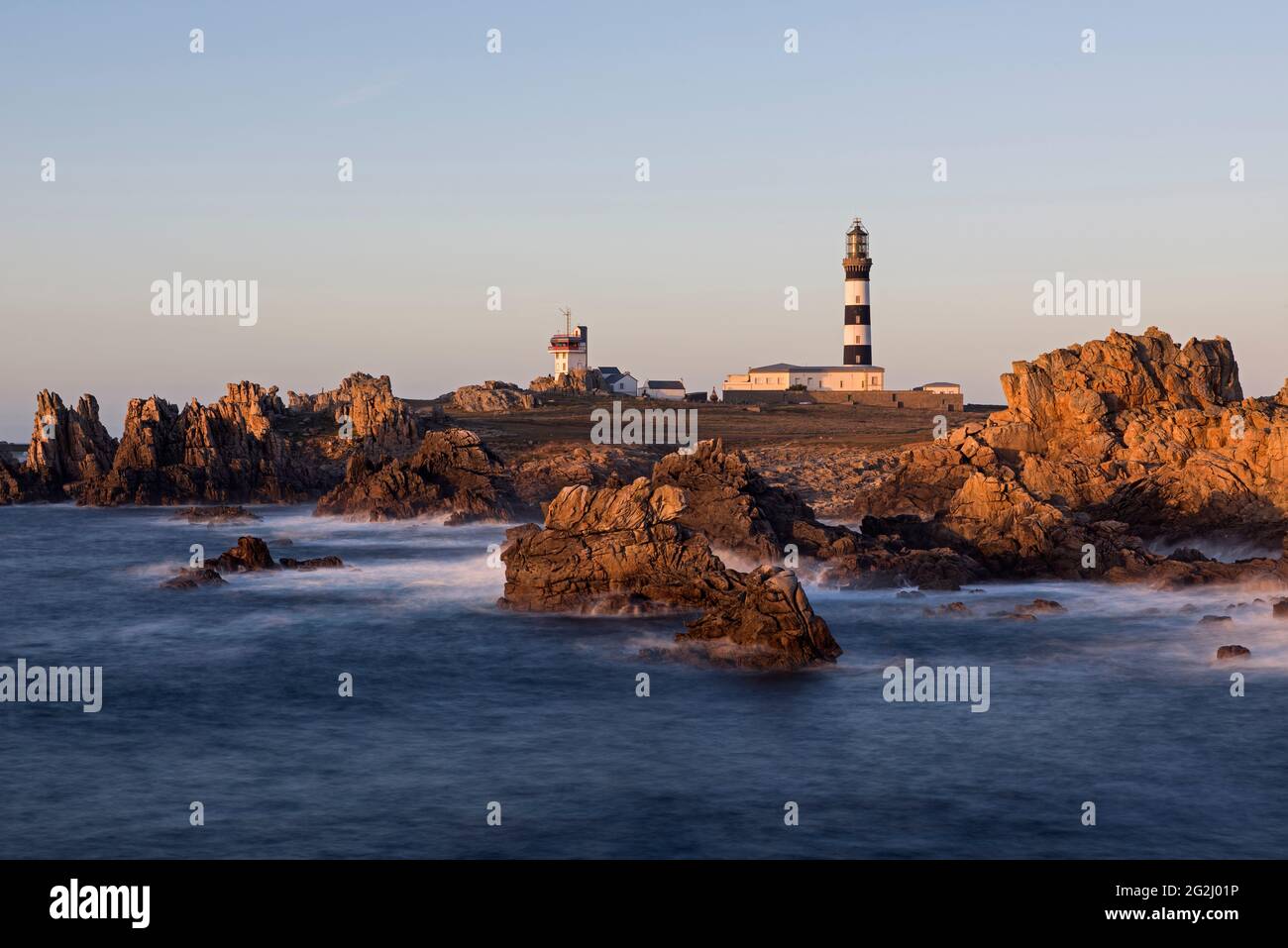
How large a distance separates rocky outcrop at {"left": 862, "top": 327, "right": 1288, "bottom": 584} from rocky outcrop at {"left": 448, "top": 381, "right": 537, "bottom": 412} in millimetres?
83773

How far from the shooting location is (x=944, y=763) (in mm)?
27281

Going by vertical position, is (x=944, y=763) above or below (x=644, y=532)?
below

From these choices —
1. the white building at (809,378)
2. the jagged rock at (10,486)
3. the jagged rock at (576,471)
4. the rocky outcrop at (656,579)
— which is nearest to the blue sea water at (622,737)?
the rocky outcrop at (656,579)

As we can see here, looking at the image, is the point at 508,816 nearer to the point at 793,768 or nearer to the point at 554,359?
the point at 793,768

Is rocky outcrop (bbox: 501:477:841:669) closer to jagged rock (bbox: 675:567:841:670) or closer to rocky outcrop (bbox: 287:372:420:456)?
jagged rock (bbox: 675:567:841:670)

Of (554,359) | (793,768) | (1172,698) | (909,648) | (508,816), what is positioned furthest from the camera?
(554,359)

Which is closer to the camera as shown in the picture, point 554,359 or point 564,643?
point 564,643

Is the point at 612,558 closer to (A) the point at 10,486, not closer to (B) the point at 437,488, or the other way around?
(B) the point at 437,488

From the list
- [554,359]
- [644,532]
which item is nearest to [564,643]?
[644,532]

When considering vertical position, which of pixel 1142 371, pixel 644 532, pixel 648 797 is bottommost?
pixel 648 797

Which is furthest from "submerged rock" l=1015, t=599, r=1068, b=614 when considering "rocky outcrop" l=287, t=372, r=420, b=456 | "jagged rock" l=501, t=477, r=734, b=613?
"rocky outcrop" l=287, t=372, r=420, b=456

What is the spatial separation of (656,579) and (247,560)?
67.7 feet

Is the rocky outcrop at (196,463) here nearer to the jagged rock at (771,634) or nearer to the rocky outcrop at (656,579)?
the rocky outcrop at (656,579)
